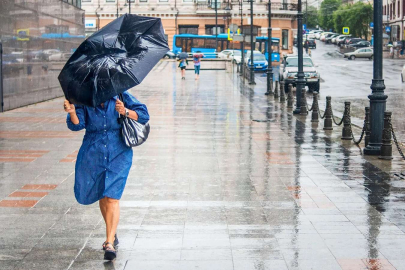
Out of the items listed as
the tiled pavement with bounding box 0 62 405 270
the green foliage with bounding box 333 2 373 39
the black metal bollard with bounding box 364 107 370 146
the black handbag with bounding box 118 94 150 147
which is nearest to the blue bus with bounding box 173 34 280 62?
the green foliage with bounding box 333 2 373 39

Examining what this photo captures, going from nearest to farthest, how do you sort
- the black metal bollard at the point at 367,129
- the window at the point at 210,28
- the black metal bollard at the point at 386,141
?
the black metal bollard at the point at 386,141, the black metal bollard at the point at 367,129, the window at the point at 210,28

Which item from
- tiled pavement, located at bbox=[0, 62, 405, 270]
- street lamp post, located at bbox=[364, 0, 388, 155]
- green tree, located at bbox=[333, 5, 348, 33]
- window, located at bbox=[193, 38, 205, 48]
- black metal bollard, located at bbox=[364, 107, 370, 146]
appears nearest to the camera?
tiled pavement, located at bbox=[0, 62, 405, 270]

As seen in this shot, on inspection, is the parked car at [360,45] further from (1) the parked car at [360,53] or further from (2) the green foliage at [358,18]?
(2) the green foliage at [358,18]

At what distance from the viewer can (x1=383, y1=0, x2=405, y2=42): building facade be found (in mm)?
86438

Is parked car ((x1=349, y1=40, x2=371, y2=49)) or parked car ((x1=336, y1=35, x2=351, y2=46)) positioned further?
parked car ((x1=336, y1=35, x2=351, y2=46))

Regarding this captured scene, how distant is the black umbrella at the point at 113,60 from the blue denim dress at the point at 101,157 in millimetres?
276

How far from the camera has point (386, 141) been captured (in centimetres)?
1295

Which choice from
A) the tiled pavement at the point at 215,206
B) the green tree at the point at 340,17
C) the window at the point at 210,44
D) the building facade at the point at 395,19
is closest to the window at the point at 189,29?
the window at the point at 210,44

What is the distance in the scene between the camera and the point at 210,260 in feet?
21.5

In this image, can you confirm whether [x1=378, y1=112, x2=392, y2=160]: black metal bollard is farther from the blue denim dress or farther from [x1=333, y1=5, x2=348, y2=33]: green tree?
[x1=333, y1=5, x2=348, y2=33]: green tree

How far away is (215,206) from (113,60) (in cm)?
289

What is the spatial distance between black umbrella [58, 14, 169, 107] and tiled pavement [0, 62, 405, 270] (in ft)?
4.99

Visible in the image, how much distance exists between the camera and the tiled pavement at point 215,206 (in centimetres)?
669

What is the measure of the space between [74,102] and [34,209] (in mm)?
2565
